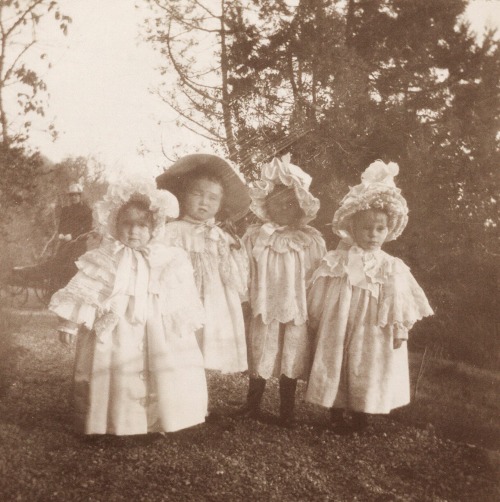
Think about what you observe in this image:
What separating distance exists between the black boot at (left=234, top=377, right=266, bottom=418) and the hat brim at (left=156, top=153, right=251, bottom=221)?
1.17m

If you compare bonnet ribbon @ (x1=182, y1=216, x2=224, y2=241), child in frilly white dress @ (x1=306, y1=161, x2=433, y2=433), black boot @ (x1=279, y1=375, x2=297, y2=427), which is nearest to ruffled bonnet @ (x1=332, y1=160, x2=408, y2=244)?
Result: child in frilly white dress @ (x1=306, y1=161, x2=433, y2=433)

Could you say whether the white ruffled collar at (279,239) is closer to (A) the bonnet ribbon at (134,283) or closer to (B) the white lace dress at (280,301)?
(B) the white lace dress at (280,301)

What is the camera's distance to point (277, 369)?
3051 millimetres

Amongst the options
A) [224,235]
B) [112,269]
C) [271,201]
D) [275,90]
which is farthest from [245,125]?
[112,269]

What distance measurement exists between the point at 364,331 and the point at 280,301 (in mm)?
528

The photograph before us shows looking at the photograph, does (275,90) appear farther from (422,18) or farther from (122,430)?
(122,430)

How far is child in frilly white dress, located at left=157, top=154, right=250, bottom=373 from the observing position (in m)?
2.87

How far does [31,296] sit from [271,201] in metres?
1.57

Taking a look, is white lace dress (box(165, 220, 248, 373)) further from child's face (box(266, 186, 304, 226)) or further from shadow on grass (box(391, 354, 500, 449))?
shadow on grass (box(391, 354, 500, 449))

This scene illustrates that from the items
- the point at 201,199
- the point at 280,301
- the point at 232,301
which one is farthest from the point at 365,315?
the point at 201,199

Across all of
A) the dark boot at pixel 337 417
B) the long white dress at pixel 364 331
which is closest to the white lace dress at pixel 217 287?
the long white dress at pixel 364 331

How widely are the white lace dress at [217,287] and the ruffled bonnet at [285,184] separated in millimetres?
379

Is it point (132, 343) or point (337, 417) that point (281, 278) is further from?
point (132, 343)

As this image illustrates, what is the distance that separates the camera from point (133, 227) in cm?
260
